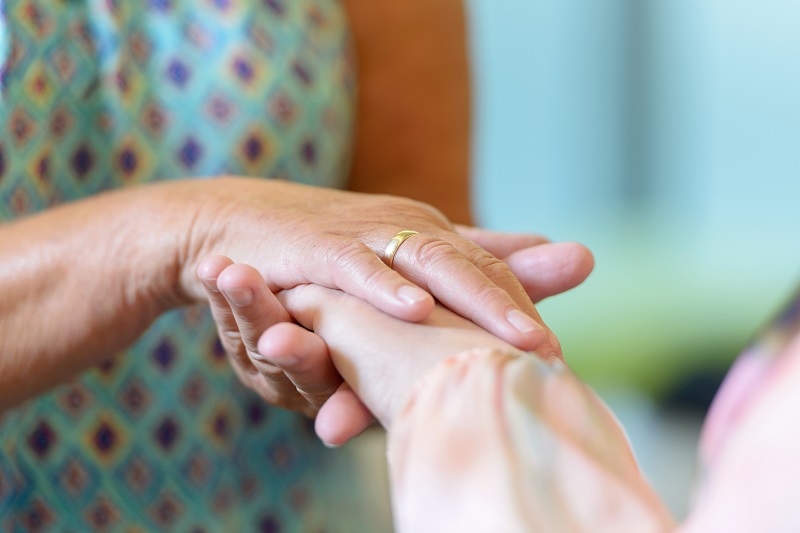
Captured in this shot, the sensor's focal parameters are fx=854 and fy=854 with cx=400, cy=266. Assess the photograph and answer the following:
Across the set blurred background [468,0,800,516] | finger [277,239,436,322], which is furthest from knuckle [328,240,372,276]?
blurred background [468,0,800,516]

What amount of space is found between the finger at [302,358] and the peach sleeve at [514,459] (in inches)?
3.4

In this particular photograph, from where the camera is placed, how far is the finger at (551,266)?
628 millimetres

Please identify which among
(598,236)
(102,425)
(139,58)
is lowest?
(598,236)

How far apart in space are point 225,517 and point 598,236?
1.71 metres

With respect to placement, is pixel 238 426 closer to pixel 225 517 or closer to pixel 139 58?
pixel 225 517

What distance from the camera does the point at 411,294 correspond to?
0.51 meters

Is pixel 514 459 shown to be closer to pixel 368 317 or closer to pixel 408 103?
pixel 368 317

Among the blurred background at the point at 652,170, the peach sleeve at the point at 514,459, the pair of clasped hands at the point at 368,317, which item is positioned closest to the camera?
the peach sleeve at the point at 514,459

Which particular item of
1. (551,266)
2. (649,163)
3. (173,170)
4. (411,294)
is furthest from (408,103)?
(649,163)

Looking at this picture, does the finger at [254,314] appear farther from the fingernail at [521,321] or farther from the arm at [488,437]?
the fingernail at [521,321]

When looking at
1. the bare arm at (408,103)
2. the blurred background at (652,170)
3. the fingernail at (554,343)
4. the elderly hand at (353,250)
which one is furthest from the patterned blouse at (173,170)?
the blurred background at (652,170)

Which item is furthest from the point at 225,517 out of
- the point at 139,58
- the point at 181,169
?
the point at 139,58

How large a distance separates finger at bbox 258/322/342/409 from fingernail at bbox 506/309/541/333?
0.12 meters

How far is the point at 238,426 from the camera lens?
887 mm
